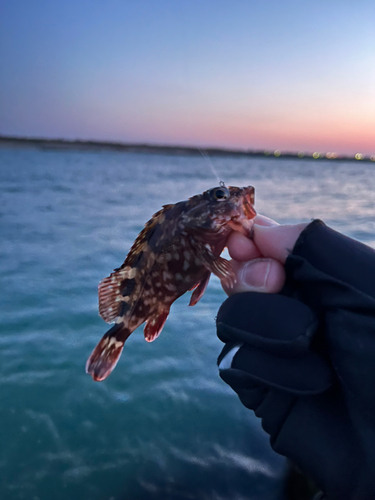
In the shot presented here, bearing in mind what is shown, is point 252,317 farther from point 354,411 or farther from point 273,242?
point 354,411

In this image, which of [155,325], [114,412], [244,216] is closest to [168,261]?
[155,325]

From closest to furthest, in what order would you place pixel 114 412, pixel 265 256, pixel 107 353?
pixel 265 256 < pixel 107 353 < pixel 114 412

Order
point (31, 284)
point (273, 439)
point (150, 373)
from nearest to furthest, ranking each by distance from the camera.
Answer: point (273, 439) → point (150, 373) → point (31, 284)

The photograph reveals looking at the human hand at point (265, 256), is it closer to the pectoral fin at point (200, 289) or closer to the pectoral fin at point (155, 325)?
the pectoral fin at point (200, 289)

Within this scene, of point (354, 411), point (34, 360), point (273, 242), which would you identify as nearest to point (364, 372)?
point (354, 411)

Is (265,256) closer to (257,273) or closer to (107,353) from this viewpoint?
(257,273)

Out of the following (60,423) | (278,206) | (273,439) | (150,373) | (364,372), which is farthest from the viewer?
(278,206)

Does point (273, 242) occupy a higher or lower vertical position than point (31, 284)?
higher

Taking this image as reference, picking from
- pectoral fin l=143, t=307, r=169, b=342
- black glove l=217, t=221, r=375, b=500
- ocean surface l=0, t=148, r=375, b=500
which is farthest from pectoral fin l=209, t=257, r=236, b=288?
ocean surface l=0, t=148, r=375, b=500
